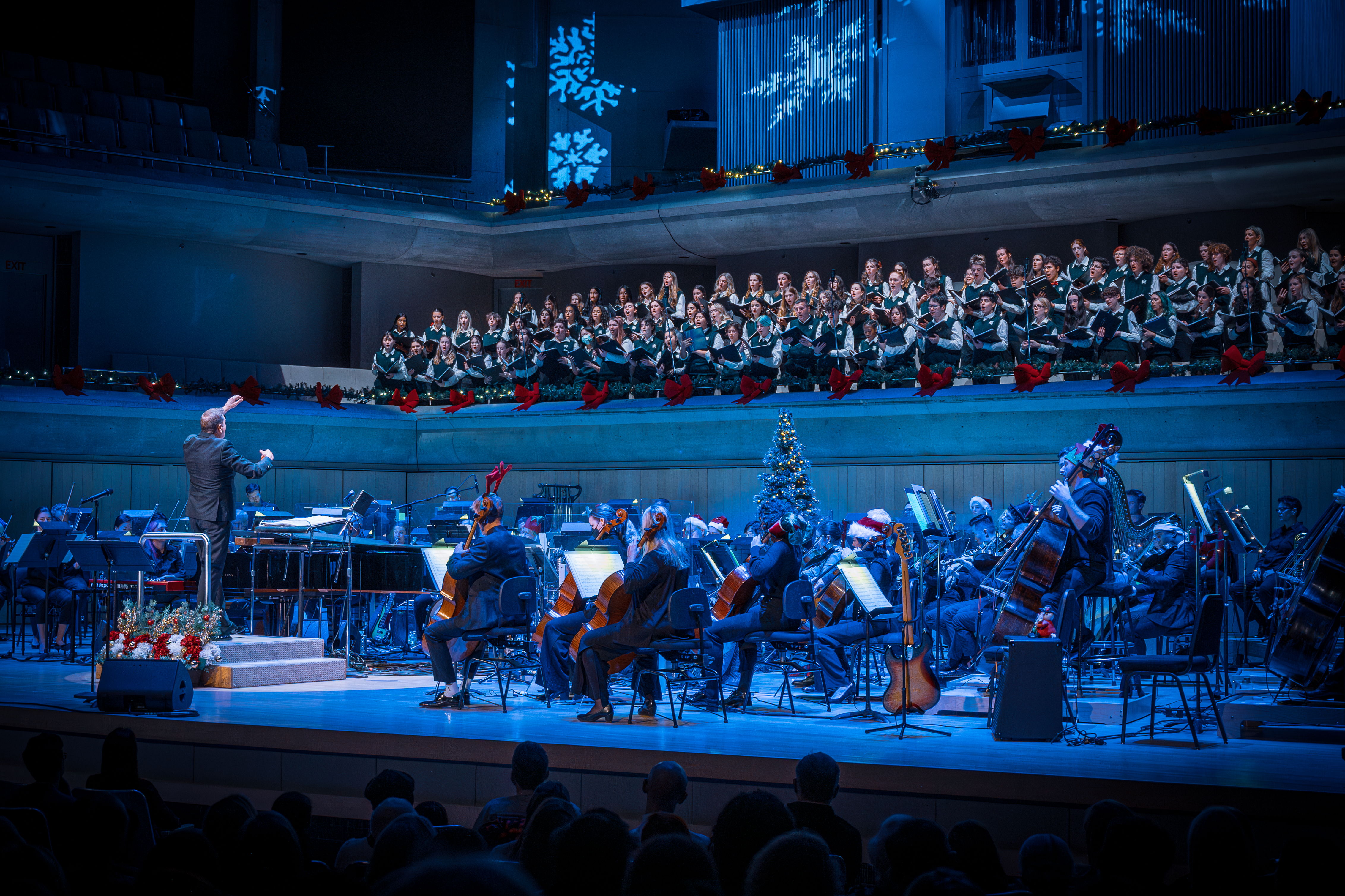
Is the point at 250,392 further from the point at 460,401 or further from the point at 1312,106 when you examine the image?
the point at 1312,106

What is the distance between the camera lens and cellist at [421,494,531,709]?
26.5 ft

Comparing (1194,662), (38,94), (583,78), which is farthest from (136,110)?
(1194,662)

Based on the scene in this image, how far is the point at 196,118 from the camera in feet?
60.8

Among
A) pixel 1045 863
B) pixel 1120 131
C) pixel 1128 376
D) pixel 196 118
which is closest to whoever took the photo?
pixel 1045 863

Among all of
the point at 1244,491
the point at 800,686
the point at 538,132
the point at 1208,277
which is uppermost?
the point at 538,132

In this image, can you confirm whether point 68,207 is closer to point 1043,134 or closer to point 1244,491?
point 1043,134

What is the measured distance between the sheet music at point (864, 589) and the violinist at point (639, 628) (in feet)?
3.51

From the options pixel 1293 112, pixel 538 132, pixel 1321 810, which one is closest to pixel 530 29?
pixel 538 132

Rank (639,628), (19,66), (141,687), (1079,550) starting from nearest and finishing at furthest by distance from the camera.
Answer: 1. (141,687)
2. (1079,550)
3. (639,628)
4. (19,66)

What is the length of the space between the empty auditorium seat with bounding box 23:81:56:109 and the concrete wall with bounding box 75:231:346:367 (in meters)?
1.85

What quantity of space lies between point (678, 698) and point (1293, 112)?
33.0ft

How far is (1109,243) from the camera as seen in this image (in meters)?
16.2

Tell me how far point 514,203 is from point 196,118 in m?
5.00

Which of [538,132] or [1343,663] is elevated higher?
[538,132]
